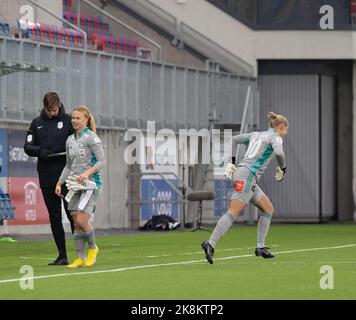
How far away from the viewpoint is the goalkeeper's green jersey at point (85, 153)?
52.1ft

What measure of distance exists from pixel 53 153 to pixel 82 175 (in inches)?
54.4

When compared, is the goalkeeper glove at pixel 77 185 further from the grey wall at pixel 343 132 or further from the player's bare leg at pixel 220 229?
the grey wall at pixel 343 132

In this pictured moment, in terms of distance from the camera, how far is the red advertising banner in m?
28.6

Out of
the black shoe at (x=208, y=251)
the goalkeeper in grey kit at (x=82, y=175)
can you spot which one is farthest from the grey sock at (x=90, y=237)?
the black shoe at (x=208, y=251)

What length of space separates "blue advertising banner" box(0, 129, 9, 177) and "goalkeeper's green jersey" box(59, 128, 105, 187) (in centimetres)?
1247

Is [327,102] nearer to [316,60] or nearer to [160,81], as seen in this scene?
[316,60]

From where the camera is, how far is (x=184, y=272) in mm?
15055

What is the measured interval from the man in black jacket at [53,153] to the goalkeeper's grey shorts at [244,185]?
2302 millimetres

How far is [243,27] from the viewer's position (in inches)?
1551

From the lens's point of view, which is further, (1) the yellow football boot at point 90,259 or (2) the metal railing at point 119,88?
(2) the metal railing at point 119,88

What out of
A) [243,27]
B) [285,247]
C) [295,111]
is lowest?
[285,247]
